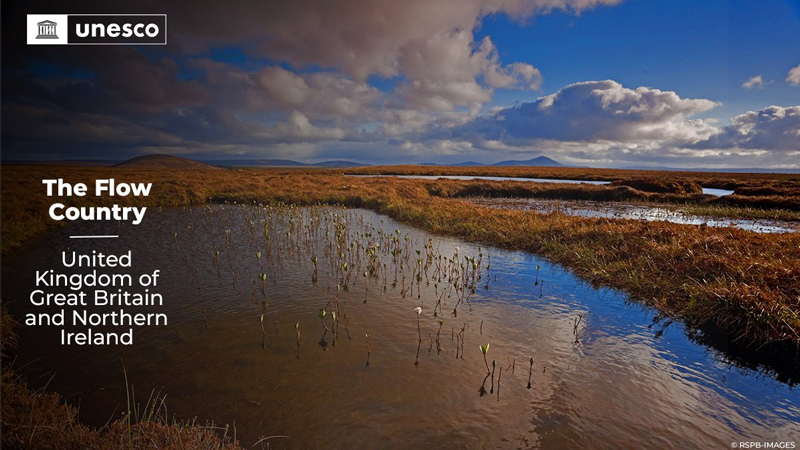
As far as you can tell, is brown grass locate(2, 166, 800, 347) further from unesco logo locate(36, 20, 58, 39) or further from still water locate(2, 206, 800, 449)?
unesco logo locate(36, 20, 58, 39)

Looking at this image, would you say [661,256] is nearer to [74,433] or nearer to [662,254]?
[662,254]

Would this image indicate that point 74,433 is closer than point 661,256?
Yes

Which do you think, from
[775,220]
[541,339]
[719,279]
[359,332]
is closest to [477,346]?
[541,339]

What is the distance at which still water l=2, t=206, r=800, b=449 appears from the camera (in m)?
5.51

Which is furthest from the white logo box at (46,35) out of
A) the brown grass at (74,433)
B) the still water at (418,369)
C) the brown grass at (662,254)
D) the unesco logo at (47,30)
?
the brown grass at (74,433)

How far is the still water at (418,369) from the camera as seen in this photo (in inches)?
217

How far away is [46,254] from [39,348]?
32.5 feet

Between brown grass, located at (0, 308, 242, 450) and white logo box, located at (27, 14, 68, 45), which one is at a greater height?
white logo box, located at (27, 14, 68, 45)

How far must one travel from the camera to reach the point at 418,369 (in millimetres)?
6984
